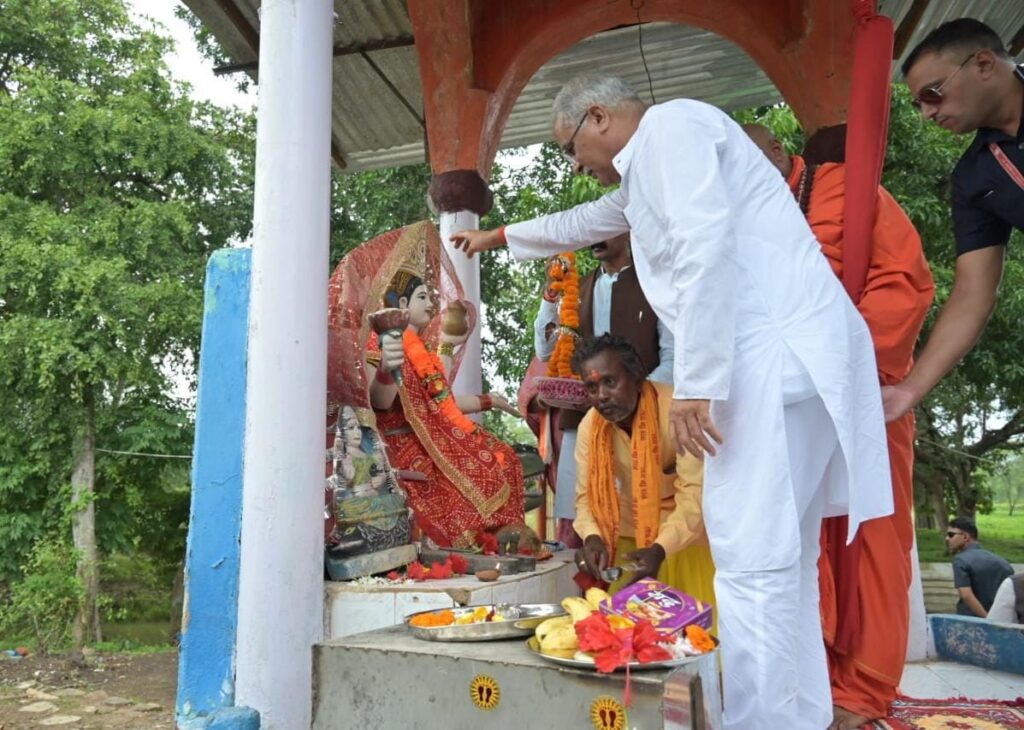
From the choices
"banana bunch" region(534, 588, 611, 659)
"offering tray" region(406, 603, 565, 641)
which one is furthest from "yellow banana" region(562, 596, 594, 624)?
"offering tray" region(406, 603, 565, 641)

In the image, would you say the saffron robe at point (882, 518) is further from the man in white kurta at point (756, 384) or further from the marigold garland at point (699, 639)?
the marigold garland at point (699, 639)

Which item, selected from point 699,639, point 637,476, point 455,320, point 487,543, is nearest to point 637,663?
point 699,639

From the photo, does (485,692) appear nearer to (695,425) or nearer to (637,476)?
(695,425)

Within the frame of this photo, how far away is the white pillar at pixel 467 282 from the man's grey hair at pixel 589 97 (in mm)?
2785

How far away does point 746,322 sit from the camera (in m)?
2.26

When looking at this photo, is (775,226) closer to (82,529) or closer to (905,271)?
(905,271)

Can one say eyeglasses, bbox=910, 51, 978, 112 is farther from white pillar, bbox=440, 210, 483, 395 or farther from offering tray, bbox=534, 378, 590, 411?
white pillar, bbox=440, 210, 483, 395

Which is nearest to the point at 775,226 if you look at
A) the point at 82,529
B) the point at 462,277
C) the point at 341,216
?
the point at 462,277

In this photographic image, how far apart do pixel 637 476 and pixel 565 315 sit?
179cm

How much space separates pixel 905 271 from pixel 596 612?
179 cm

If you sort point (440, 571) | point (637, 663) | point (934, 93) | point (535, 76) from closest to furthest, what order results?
→ point (637, 663) → point (934, 93) → point (440, 571) → point (535, 76)

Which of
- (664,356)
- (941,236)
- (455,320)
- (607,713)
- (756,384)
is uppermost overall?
(941,236)

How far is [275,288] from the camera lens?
3.39 metres

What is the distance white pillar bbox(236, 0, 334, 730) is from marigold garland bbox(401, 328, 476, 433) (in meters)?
0.73
